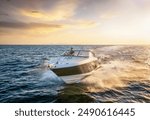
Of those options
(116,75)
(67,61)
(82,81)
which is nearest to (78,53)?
(67,61)

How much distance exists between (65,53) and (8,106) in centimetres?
140

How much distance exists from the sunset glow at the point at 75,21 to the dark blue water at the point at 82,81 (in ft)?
0.79

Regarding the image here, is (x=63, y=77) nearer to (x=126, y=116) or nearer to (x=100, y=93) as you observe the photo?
(x=100, y=93)

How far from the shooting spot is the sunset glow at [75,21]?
566 cm

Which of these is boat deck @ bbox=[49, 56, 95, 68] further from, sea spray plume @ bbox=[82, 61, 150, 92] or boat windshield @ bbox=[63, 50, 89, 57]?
sea spray plume @ bbox=[82, 61, 150, 92]

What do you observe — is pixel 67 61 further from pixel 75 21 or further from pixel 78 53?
pixel 75 21

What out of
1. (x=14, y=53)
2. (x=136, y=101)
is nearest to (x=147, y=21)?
(x=136, y=101)

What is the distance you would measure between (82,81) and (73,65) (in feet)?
1.34

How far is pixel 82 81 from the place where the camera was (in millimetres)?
5875

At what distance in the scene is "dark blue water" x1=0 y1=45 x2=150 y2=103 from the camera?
5.60m

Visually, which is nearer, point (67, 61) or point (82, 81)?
point (67, 61)

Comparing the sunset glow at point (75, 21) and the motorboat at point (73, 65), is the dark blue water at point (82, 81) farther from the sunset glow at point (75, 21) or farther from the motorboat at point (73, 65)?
the sunset glow at point (75, 21)

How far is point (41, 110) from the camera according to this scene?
5.09 meters

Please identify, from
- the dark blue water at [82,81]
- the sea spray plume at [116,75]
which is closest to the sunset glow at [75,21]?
the dark blue water at [82,81]
